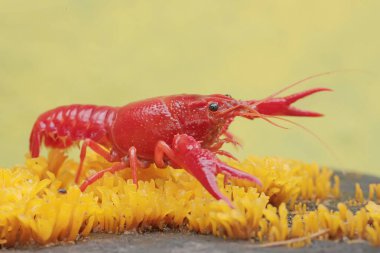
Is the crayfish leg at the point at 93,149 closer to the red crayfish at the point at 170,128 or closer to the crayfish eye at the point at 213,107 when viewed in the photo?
the red crayfish at the point at 170,128

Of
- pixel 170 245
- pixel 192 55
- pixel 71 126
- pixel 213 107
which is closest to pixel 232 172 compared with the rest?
pixel 170 245

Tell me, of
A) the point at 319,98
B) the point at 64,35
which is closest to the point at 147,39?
the point at 64,35

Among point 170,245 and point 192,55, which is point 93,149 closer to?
point 170,245

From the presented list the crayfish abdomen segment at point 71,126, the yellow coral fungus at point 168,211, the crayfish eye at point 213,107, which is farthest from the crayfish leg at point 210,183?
the crayfish abdomen segment at point 71,126

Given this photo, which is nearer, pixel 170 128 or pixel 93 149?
pixel 170 128

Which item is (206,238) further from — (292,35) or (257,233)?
(292,35)

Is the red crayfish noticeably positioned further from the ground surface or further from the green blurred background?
the green blurred background

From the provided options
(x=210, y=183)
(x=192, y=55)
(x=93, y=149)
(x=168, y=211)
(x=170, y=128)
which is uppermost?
(x=192, y=55)
